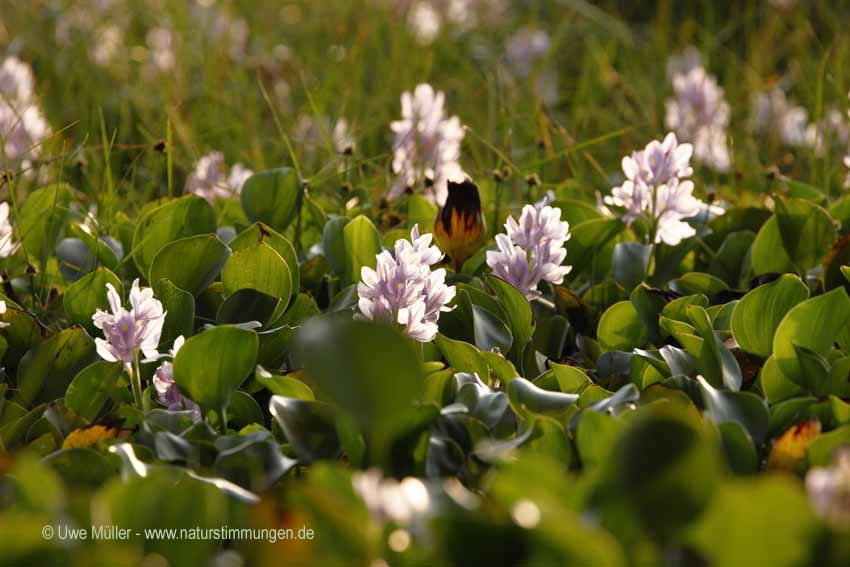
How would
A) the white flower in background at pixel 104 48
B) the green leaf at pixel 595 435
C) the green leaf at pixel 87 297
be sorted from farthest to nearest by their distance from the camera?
1. the white flower in background at pixel 104 48
2. the green leaf at pixel 87 297
3. the green leaf at pixel 595 435

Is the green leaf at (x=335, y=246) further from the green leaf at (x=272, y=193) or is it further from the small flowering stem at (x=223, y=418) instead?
the small flowering stem at (x=223, y=418)

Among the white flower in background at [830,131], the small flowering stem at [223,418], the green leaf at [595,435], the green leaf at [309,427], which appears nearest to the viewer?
the green leaf at [595,435]

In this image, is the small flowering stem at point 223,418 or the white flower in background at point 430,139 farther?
Result: the white flower in background at point 430,139

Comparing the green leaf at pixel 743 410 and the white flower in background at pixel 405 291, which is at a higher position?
the white flower in background at pixel 405 291

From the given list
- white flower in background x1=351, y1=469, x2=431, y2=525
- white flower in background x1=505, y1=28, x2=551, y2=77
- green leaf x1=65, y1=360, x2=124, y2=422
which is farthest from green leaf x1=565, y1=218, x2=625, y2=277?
white flower in background x1=505, y1=28, x2=551, y2=77

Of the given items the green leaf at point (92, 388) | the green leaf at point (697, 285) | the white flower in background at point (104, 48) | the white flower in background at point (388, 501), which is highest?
the white flower in background at point (388, 501)

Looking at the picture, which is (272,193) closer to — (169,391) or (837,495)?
(169,391)

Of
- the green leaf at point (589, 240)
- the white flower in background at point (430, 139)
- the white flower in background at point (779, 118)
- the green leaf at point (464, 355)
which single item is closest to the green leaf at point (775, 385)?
the green leaf at point (464, 355)

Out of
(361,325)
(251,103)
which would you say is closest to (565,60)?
(251,103)
